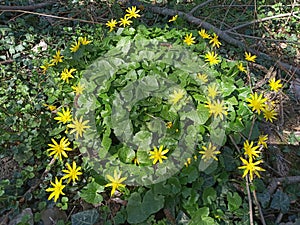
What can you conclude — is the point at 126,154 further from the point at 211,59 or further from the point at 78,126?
the point at 211,59

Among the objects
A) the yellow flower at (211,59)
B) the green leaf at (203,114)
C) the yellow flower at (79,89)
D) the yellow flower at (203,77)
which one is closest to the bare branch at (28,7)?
the yellow flower at (79,89)

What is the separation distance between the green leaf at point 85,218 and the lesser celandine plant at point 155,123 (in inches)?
3.1

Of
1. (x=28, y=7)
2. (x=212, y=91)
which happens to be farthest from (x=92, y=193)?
(x=28, y=7)

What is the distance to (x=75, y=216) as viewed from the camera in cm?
204

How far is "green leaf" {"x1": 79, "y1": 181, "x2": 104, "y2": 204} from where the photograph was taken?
206 centimetres

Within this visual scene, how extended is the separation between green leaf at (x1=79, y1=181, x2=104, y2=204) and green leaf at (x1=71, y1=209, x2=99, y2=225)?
2.6 inches

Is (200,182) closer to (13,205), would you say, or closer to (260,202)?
(260,202)

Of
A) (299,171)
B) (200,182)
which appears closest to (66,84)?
(200,182)

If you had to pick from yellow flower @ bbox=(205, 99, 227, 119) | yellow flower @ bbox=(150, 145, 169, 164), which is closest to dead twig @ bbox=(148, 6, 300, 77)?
yellow flower @ bbox=(205, 99, 227, 119)

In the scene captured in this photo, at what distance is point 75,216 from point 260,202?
3.55 feet

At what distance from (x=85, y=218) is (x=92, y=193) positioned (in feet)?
0.47

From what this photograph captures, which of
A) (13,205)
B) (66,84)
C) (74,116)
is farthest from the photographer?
(66,84)

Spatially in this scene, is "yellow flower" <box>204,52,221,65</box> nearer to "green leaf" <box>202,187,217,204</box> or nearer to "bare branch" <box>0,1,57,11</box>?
"green leaf" <box>202,187,217,204</box>

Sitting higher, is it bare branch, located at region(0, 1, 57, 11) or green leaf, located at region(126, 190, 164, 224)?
bare branch, located at region(0, 1, 57, 11)
